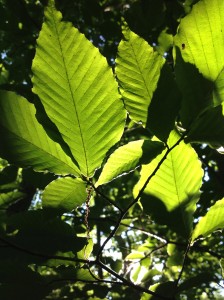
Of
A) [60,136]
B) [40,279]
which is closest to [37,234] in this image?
[40,279]

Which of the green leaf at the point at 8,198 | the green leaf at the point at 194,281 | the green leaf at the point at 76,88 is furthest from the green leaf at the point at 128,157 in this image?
the green leaf at the point at 8,198

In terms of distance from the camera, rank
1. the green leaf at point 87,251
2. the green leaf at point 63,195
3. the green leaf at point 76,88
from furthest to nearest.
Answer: the green leaf at point 87,251
the green leaf at point 63,195
the green leaf at point 76,88

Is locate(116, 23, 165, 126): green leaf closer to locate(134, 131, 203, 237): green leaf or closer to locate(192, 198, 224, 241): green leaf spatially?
locate(134, 131, 203, 237): green leaf

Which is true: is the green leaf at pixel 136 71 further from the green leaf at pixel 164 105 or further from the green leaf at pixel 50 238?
the green leaf at pixel 50 238

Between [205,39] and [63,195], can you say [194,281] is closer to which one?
[63,195]

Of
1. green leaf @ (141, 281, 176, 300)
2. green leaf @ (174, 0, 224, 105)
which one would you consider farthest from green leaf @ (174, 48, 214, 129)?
green leaf @ (141, 281, 176, 300)

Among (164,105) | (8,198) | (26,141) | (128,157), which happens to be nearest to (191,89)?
(164,105)
